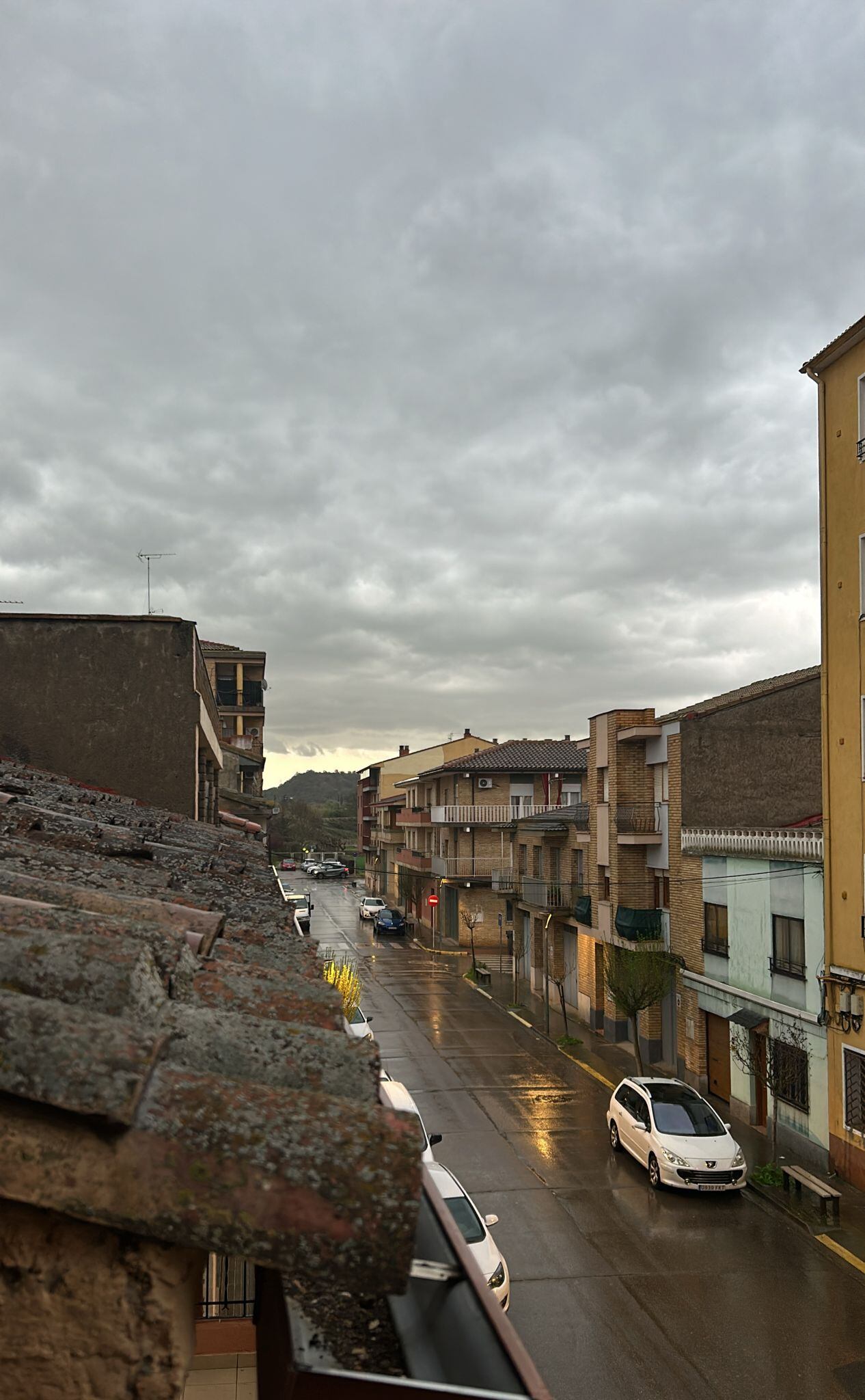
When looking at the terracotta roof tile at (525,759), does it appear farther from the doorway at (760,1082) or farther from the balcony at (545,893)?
the doorway at (760,1082)

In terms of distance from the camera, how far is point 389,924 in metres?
56.5

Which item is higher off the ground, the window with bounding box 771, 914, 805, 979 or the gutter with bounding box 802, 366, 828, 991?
the gutter with bounding box 802, 366, 828, 991

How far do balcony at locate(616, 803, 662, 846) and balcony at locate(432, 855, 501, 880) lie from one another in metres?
21.5

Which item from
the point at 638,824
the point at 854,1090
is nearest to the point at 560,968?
the point at 638,824

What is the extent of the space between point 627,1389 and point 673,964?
15261 millimetres


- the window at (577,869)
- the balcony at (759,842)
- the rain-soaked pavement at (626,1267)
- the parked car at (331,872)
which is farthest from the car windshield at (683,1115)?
the parked car at (331,872)

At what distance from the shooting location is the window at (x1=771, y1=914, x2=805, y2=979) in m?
19.2

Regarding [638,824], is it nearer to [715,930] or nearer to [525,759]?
[715,930]

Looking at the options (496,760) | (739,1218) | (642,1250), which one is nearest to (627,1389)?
(642,1250)

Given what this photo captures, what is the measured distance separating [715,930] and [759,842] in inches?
131

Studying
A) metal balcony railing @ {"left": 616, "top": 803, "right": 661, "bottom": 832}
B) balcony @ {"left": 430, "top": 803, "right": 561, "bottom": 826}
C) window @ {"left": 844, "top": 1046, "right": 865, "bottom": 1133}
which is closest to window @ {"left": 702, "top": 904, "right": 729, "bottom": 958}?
metal balcony railing @ {"left": 616, "top": 803, "right": 661, "bottom": 832}

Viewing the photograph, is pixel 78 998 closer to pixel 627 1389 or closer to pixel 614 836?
pixel 627 1389

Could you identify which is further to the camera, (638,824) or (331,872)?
(331,872)

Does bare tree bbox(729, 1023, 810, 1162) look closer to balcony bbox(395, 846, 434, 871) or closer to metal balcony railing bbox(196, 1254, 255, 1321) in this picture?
metal balcony railing bbox(196, 1254, 255, 1321)
